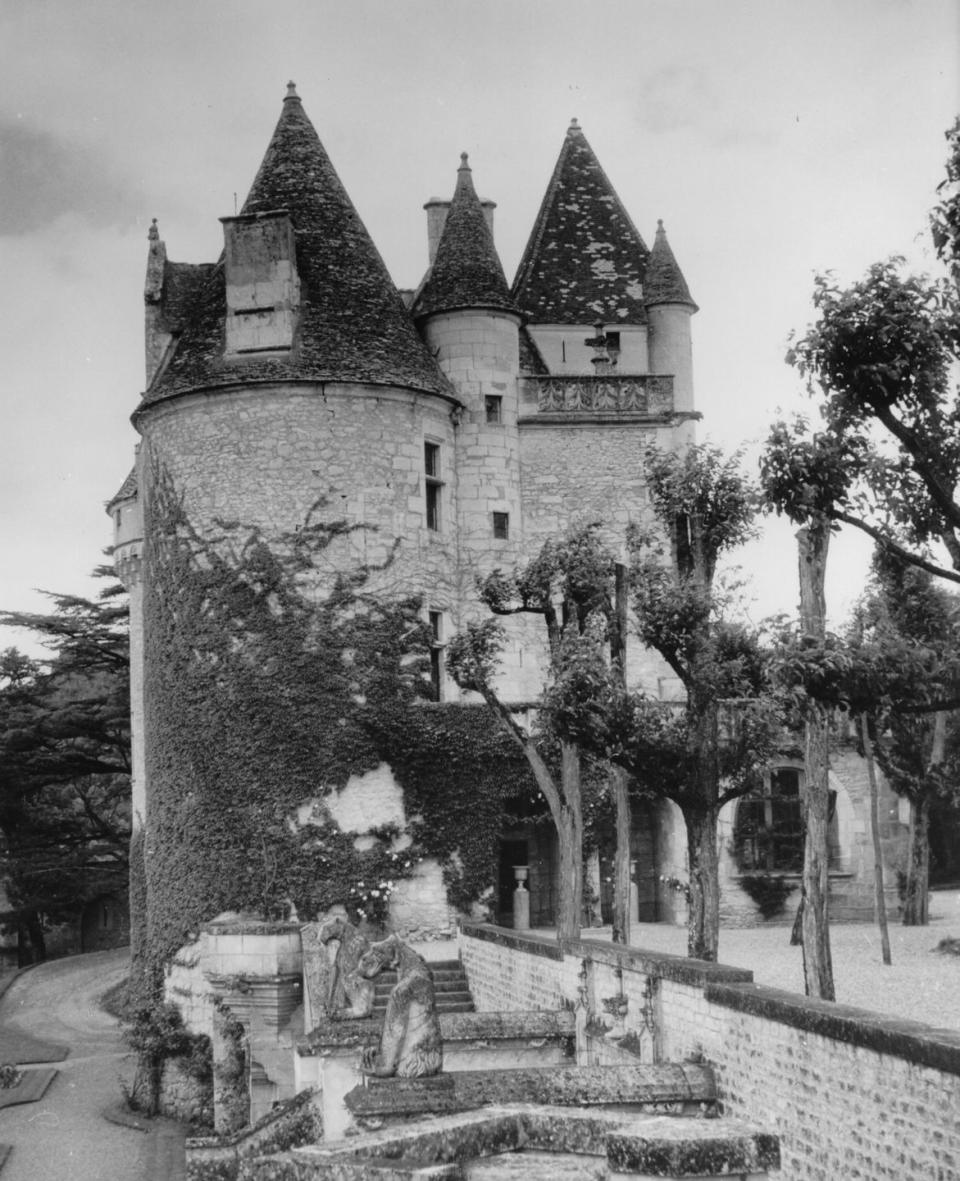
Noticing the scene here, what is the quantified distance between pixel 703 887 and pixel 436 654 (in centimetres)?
922

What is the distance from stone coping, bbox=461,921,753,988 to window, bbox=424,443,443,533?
8134 millimetres

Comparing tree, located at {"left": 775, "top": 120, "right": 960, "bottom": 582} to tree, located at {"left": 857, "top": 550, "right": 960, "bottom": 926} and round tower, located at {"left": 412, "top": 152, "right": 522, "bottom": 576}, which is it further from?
round tower, located at {"left": 412, "top": 152, "right": 522, "bottom": 576}

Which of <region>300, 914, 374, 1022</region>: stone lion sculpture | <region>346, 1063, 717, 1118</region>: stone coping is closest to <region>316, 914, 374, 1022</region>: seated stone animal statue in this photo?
<region>300, 914, 374, 1022</region>: stone lion sculpture

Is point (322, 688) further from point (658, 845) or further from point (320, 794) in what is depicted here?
point (658, 845)

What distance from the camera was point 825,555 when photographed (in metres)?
19.1

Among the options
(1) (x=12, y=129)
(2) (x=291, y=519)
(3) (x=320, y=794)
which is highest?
(1) (x=12, y=129)

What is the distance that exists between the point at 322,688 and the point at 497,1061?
Answer: 10.1 m

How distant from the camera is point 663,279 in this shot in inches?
1261

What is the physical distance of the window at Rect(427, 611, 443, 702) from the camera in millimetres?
27141

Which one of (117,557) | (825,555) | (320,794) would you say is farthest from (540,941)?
(117,557)

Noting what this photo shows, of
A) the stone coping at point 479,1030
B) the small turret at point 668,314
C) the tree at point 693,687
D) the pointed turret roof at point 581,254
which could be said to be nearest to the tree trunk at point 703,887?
the tree at point 693,687

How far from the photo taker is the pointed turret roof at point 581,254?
32562 mm

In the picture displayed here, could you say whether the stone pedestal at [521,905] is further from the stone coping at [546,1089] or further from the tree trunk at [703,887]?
the stone coping at [546,1089]

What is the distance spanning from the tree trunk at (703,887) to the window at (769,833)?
11698mm
